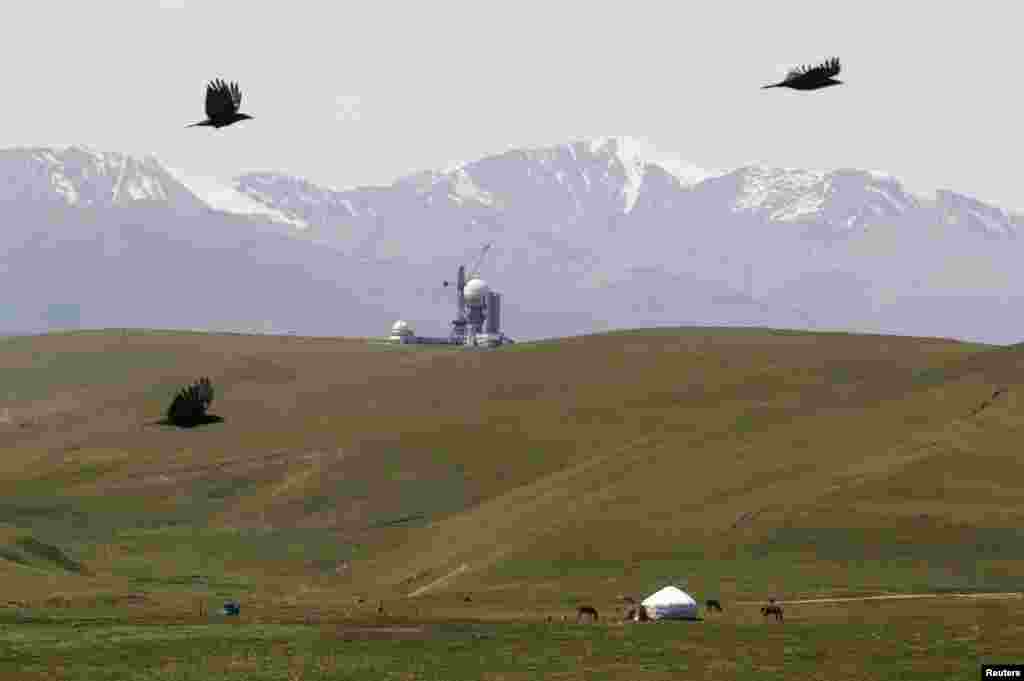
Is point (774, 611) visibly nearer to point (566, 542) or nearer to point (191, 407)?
point (566, 542)

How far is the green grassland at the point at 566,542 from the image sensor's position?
287 feet

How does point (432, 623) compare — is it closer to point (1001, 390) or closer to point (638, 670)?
point (638, 670)

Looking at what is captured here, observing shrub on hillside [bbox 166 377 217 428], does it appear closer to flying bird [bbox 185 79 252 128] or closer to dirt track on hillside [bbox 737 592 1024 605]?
flying bird [bbox 185 79 252 128]

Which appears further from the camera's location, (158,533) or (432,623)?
(158,533)

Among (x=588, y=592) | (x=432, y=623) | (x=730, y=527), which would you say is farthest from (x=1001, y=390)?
(x=432, y=623)

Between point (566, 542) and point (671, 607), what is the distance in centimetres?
3989

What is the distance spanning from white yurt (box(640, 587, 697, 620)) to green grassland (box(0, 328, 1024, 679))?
1912 mm

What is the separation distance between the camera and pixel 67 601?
112m

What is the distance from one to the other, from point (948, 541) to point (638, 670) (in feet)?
197

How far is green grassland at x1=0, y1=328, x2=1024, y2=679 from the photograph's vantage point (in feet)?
287

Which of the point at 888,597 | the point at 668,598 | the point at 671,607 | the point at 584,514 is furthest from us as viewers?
the point at 584,514

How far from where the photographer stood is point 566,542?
14375cm

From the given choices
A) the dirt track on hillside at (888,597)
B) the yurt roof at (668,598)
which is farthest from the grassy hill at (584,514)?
the yurt roof at (668,598)

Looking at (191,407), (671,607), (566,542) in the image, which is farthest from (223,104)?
(566,542)
